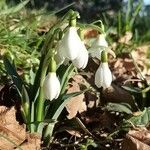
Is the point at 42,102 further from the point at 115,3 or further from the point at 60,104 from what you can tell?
the point at 115,3

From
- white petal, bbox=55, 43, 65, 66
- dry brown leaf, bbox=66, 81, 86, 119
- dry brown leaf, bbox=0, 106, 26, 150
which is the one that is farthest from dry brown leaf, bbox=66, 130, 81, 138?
white petal, bbox=55, 43, 65, 66

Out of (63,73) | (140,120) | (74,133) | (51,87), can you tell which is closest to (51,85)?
(51,87)

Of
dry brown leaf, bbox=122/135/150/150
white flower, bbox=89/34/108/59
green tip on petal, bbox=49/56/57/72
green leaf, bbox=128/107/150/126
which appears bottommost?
dry brown leaf, bbox=122/135/150/150

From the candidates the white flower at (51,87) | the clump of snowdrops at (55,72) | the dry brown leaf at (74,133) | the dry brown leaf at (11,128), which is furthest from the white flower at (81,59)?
the dry brown leaf at (74,133)

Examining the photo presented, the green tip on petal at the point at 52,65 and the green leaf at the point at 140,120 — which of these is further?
the green leaf at the point at 140,120

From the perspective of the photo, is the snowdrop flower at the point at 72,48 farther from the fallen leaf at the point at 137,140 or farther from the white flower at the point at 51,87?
the fallen leaf at the point at 137,140

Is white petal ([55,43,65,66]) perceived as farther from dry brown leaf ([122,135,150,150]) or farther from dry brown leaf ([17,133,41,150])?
dry brown leaf ([122,135,150,150])

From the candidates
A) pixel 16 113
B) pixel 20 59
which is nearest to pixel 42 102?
pixel 16 113
